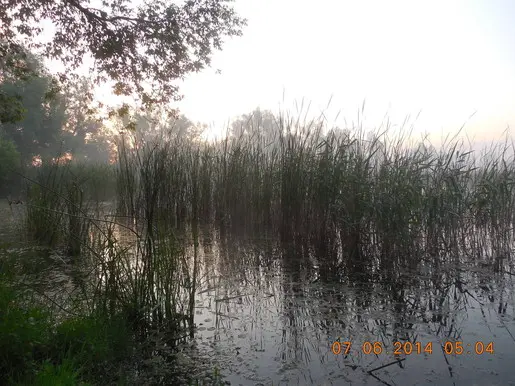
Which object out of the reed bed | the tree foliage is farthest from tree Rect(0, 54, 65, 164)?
the reed bed

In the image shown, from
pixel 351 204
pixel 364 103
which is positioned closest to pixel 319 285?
pixel 351 204

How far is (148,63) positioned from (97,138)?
28277mm

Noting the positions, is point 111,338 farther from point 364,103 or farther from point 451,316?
point 364,103

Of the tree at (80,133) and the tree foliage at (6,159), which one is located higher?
the tree at (80,133)

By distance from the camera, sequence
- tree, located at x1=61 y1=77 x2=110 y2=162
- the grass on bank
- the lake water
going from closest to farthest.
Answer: the grass on bank < the lake water < tree, located at x1=61 y1=77 x2=110 y2=162

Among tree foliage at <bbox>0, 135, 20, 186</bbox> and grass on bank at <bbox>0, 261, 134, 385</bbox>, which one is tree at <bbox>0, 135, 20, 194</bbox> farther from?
grass on bank at <bbox>0, 261, 134, 385</bbox>

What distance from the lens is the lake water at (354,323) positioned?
6.35ft

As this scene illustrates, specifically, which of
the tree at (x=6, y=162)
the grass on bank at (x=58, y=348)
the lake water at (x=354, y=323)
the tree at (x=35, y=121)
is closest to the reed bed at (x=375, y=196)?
the lake water at (x=354, y=323)
